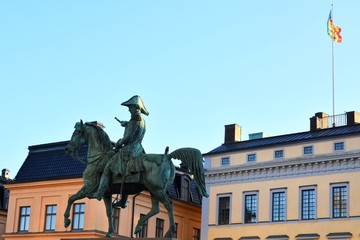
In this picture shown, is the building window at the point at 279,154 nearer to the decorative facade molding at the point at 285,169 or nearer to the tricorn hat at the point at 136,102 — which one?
the decorative facade molding at the point at 285,169

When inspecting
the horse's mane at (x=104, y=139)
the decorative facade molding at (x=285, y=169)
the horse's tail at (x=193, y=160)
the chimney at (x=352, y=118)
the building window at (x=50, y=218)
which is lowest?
the horse's tail at (x=193, y=160)

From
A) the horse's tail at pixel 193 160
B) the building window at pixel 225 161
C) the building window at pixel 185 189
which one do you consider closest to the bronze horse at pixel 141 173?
the horse's tail at pixel 193 160

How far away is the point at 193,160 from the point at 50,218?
35190 mm

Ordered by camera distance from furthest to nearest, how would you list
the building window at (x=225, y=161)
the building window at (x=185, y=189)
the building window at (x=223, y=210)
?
the building window at (x=185, y=189) → the building window at (x=225, y=161) → the building window at (x=223, y=210)

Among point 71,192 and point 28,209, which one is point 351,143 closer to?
point 71,192

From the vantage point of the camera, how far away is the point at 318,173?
4822cm

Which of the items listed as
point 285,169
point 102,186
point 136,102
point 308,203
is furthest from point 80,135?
point 285,169

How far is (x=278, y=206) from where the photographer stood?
49.8m

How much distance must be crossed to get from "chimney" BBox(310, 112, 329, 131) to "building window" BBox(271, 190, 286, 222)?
5022 mm

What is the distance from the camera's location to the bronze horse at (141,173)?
745 inches

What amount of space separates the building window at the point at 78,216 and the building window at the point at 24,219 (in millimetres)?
4049

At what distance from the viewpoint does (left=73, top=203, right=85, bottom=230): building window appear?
5097cm

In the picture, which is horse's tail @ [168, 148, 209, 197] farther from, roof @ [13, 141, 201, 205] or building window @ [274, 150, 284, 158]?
roof @ [13, 141, 201, 205]

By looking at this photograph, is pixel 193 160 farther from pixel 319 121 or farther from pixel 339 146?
pixel 319 121
